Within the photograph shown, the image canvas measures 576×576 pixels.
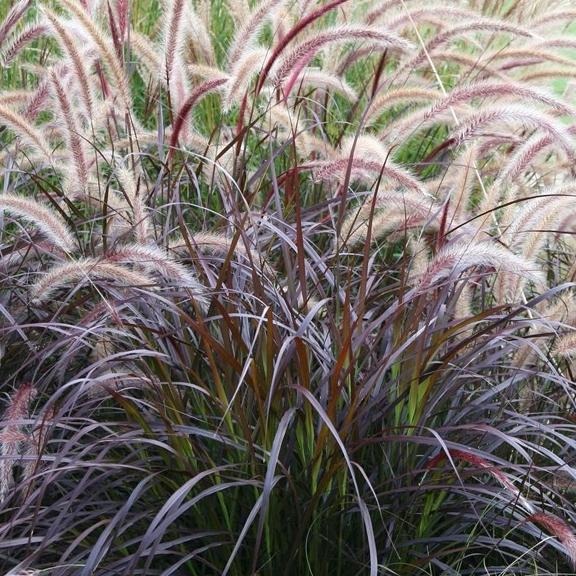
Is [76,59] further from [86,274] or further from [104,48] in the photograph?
[86,274]

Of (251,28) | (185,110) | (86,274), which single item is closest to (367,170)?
(185,110)

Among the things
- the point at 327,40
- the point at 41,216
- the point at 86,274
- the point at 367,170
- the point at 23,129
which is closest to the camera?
the point at 86,274

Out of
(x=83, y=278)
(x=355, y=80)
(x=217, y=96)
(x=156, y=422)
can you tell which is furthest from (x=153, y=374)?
(x=355, y=80)

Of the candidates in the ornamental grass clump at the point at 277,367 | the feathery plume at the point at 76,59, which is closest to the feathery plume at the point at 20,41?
the ornamental grass clump at the point at 277,367

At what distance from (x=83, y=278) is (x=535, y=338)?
122cm

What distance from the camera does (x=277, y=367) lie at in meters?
2.30

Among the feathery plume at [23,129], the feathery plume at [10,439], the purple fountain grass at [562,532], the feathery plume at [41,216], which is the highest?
the feathery plume at [23,129]

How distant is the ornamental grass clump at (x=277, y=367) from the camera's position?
2.43 m

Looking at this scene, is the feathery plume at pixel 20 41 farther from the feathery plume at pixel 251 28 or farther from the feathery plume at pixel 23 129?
the feathery plume at pixel 251 28

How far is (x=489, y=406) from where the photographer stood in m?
2.67

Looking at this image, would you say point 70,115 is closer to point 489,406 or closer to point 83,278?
point 83,278

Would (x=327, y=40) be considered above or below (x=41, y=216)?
above

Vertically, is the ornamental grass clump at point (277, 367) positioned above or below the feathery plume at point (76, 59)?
below

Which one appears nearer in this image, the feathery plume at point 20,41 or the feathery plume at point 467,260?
the feathery plume at point 467,260
